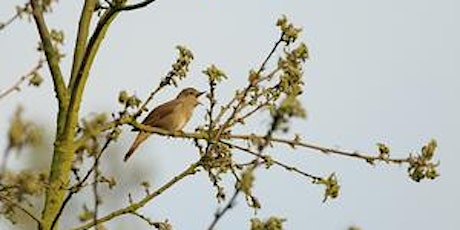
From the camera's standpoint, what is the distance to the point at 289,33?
4621mm

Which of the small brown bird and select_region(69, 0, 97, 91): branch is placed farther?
the small brown bird

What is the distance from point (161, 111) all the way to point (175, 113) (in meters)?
0.32

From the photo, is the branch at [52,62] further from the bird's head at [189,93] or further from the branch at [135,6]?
the bird's head at [189,93]

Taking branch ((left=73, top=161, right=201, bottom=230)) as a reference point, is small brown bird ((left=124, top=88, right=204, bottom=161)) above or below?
above

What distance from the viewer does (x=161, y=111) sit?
955 cm

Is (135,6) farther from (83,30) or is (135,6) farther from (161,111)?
(161,111)

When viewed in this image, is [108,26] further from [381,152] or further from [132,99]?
[381,152]

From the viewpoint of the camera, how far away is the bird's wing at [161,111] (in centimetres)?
939

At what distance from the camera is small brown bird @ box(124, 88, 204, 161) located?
30.0 ft

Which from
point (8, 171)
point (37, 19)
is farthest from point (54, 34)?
point (8, 171)

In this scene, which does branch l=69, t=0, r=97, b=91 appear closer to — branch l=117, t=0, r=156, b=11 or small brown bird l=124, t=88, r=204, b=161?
branch l=117, t=0, r=156, b=11

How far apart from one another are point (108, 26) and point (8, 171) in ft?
6.07

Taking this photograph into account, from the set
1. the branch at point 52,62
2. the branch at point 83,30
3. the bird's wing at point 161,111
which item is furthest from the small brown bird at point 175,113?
the branch at point 52,62

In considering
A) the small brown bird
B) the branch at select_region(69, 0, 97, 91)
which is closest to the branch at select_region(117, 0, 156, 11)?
the branch at select_region(69, 0, 97, 91)
